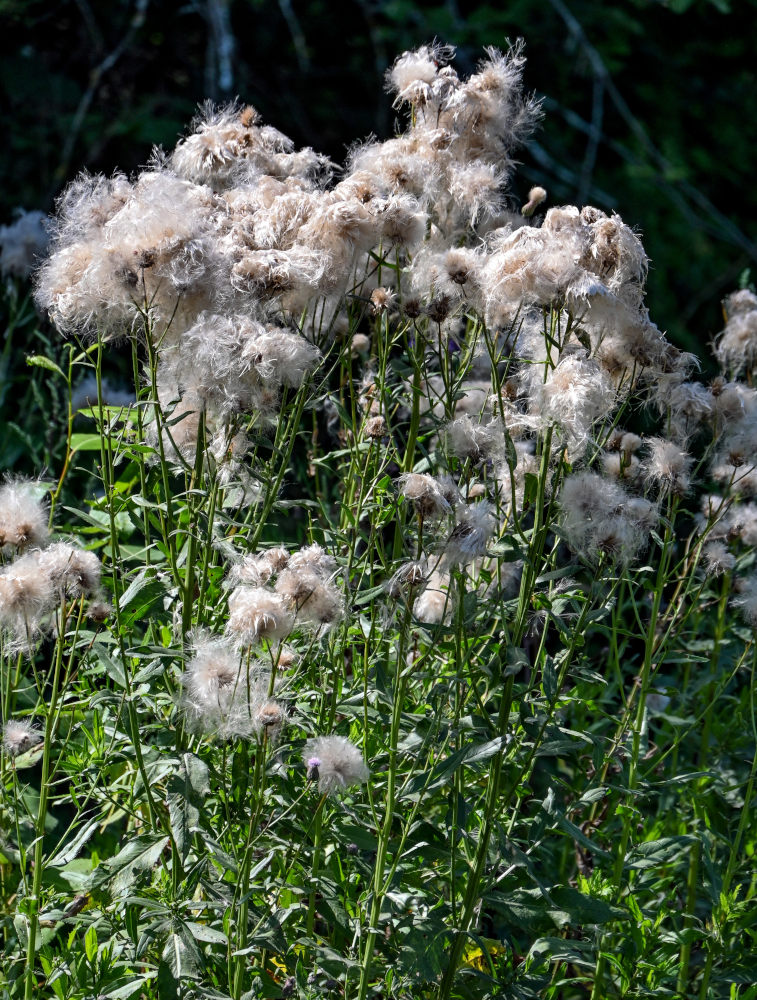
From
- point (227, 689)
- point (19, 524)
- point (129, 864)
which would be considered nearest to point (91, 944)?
point (129, 864)

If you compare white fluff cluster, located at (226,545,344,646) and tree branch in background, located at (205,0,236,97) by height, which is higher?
tree branch in background, located at (205,0,236,97)

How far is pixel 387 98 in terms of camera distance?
5.85 m

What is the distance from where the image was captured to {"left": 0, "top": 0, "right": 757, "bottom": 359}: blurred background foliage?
5.45m

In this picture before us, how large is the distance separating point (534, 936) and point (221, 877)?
616 mm

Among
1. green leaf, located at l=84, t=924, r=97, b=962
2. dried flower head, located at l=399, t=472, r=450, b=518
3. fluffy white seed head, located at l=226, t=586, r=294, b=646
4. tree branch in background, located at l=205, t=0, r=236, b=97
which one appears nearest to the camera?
fluffy white seed head, located at l=226, t=586, r=294, b=646

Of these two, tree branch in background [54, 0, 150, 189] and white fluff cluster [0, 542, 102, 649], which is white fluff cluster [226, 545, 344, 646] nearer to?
white fluff cluster [0, 542, 102, 649]

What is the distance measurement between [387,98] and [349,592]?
14.3ft

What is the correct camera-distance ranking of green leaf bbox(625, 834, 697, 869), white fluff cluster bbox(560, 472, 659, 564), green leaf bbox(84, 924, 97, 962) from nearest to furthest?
white fluff cluster bbox(560, 472, 659, 564)
green leaf bbox(84, 924, 97, 962)
green leaf bbox(625, 834, 697, 869)

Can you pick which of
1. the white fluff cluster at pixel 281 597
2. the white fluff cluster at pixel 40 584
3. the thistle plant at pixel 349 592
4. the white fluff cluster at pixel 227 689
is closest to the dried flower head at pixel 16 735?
the thistle plant at pixel 349 592

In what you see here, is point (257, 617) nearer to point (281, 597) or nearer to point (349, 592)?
point (281, 597)

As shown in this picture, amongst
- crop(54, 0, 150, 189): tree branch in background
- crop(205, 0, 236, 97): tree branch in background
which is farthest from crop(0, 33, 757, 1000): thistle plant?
crop(54, 0, 150, 189): tree branch in background

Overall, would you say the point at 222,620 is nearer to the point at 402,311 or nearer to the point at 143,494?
the point at 143,494

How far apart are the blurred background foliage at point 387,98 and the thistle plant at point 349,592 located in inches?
121

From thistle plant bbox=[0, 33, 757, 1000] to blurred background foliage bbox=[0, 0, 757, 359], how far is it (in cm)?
308
